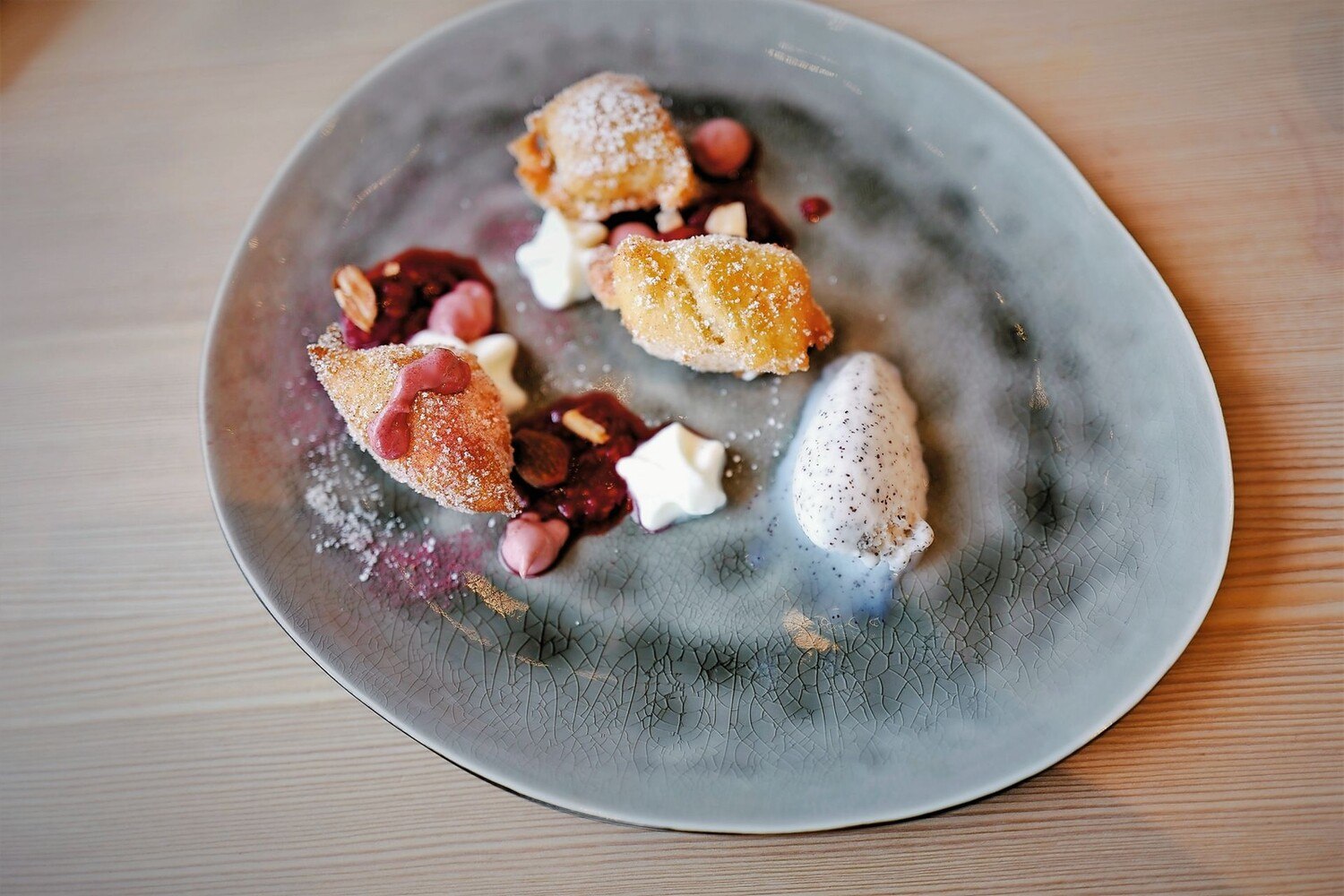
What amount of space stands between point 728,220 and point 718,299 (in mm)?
245

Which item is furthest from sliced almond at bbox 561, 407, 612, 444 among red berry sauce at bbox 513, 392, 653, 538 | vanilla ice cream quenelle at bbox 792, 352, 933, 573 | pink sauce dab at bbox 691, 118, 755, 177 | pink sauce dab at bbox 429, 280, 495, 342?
pink sauce dab at bbox 691, 118, 755, 177

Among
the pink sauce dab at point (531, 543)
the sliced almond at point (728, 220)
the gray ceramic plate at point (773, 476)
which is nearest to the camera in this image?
the gray ceramic plate at point (773, 476)

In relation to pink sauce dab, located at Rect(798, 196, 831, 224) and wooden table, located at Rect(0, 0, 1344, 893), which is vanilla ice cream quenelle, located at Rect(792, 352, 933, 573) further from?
wooden table, located at Rect(0, 0, 1344, 893)

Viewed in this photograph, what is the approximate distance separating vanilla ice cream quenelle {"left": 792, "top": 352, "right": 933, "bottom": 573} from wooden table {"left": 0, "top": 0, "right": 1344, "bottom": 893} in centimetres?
47

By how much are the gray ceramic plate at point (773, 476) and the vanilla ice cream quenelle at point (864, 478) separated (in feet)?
0.19

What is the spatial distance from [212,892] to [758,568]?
3.67ft

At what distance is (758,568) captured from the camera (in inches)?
→ 57.6

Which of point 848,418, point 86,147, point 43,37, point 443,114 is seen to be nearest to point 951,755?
point 848,418

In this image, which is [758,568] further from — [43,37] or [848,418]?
[43,37]

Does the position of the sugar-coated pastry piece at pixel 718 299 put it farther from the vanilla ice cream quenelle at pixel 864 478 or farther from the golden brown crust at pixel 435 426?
the golden brown crust at pixel 435 426

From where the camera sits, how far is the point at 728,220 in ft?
5.06

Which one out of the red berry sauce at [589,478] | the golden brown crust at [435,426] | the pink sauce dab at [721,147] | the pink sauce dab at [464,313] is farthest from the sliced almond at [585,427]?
the pink sauce dab at [721,147]

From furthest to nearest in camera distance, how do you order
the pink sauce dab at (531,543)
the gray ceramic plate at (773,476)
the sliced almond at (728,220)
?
the sliced almond at (728,220), the pink sauce dab at (531,543), the gray ceramic plate at (773,476)

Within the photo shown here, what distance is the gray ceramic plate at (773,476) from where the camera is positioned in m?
1.33
